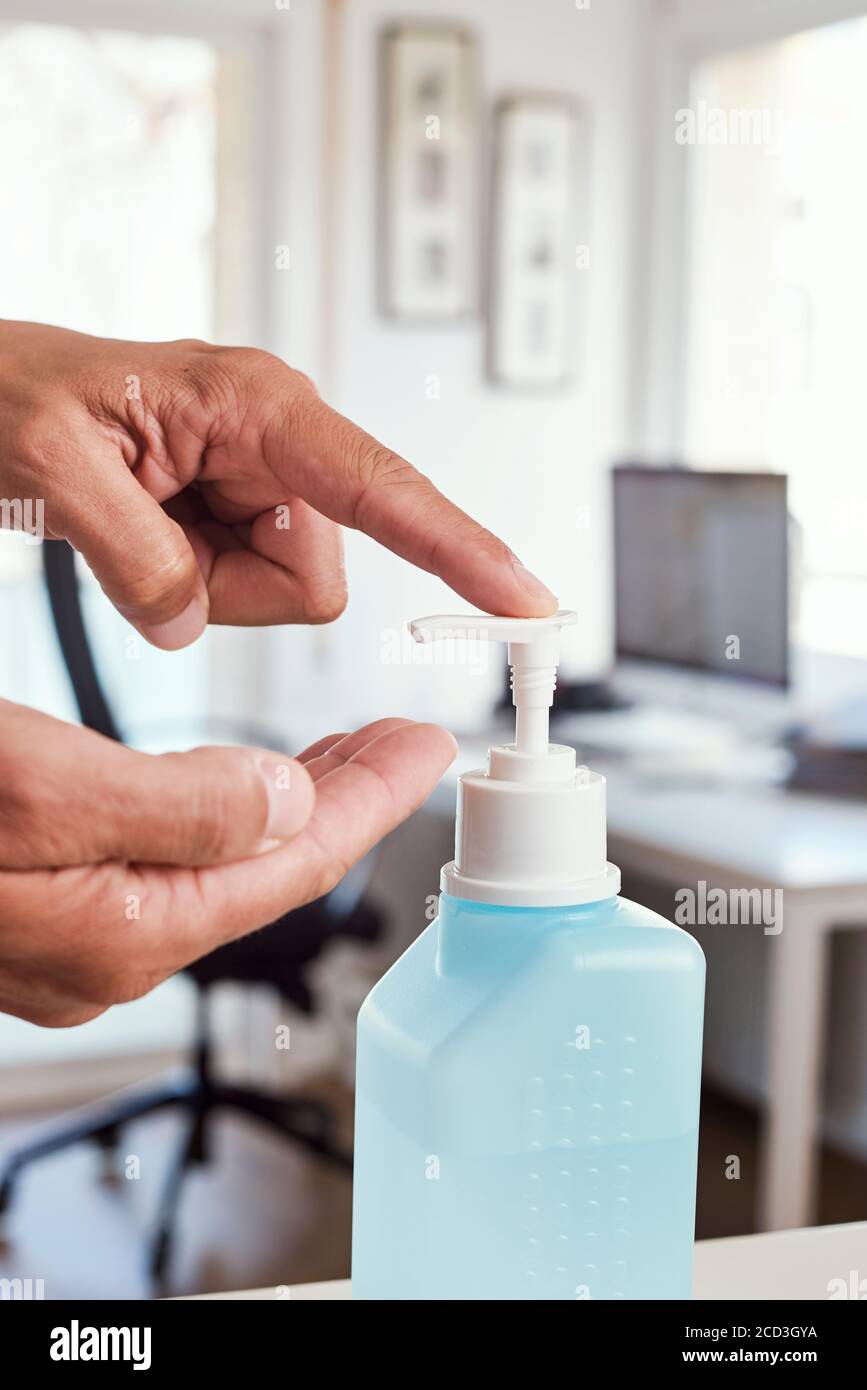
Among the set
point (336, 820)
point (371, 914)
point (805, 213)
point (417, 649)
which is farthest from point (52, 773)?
point (805, 213)

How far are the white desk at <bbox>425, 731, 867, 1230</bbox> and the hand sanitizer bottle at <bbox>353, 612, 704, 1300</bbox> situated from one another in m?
1.32

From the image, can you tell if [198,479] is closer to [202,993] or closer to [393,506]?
[393,506]

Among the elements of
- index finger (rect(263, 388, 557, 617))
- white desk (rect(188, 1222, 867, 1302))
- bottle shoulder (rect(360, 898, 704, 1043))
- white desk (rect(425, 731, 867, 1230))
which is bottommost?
white desk (rect(425, 731, 867, 1230))

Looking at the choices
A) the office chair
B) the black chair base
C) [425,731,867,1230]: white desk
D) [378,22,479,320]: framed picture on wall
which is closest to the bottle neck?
[425,731,867,1230]: white desk

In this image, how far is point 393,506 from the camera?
Result: 523 mm

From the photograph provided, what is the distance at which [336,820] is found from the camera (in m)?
0.44

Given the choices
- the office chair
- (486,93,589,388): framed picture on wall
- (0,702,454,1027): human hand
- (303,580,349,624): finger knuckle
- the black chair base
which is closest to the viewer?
(0,702,454,1027): human hand

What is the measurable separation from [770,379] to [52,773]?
9.17 ft

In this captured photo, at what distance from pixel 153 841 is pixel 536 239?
286 cm

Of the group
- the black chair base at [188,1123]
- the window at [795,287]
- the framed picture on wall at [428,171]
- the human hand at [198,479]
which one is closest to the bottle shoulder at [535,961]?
the human hand at [198,479]

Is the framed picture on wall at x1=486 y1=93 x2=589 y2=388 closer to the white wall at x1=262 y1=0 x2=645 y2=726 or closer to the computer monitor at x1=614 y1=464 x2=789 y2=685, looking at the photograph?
the white wall at x1=262 y1=0 x2=645 y2=726

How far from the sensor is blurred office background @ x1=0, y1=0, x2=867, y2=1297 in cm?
242

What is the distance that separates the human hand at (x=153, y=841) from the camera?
0.41 meters

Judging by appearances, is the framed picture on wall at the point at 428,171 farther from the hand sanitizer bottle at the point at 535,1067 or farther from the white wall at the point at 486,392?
the hand sanitizer bottle at the point at 535,1067
